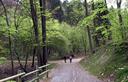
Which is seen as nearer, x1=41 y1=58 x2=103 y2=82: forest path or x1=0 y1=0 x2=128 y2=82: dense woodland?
x1=0 y1=0 x2=128 y2=82: dense woodland

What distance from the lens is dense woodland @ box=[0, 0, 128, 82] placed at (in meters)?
17.9

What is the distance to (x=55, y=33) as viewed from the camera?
42.3m

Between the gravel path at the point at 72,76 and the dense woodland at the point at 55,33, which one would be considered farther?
the gravel path at the point at 72,76

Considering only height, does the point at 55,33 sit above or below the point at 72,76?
above

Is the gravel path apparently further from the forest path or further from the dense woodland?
the dense woodland

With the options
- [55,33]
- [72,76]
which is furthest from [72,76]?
[55,33]

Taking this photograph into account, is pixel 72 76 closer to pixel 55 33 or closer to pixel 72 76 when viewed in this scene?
pixel 72 76

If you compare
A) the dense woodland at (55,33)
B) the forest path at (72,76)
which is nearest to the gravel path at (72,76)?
the forest path at (72,76)

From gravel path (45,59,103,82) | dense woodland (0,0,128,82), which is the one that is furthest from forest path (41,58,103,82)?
dense woodland (0,0,128,82)

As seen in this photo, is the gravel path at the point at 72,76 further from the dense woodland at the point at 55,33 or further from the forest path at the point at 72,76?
the dense woodland at the point at 55,33

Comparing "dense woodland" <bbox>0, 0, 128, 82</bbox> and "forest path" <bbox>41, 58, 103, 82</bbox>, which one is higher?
"dense woodland" <bbox>0, 0, 128, 82</bbox>

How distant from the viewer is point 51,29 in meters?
39.2

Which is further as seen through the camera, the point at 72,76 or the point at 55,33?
the point at 55,33

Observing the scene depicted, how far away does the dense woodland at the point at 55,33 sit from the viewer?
1789 centimetres
